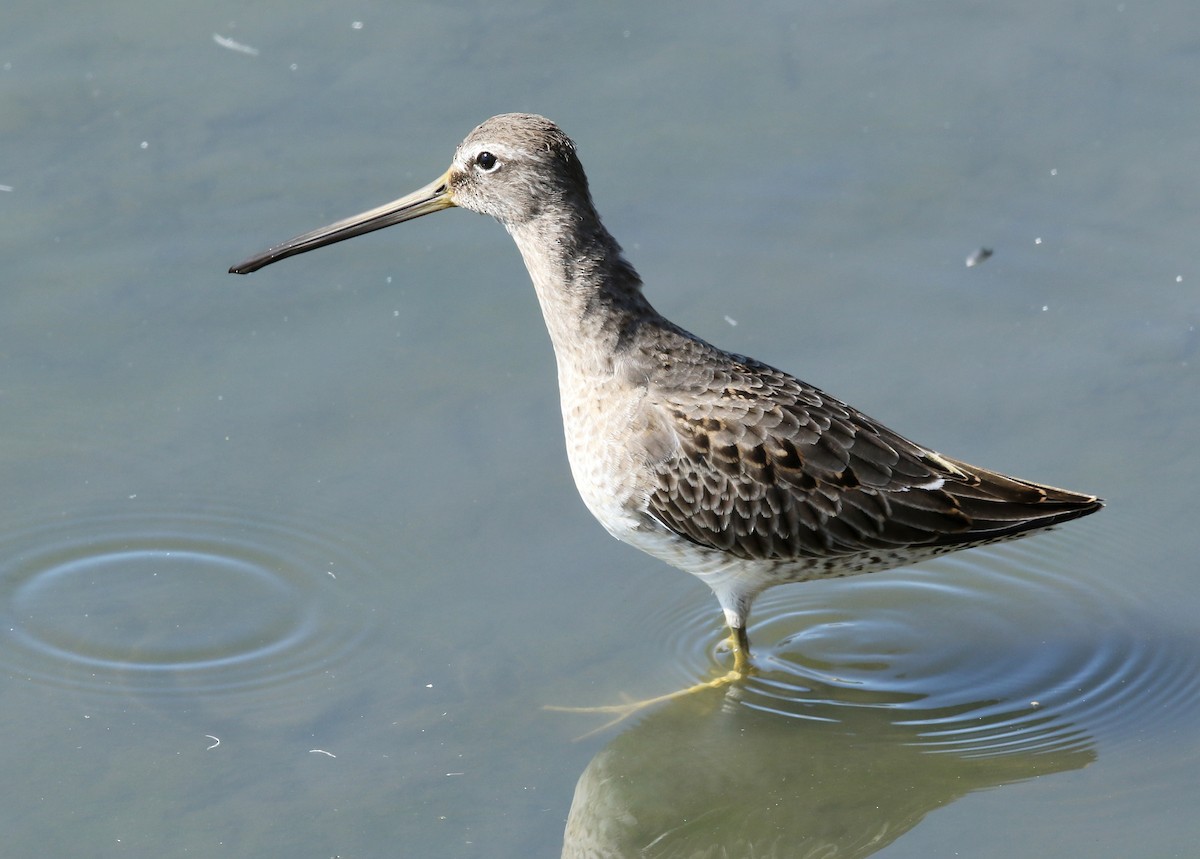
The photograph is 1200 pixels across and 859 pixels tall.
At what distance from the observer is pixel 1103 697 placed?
20.4 ft

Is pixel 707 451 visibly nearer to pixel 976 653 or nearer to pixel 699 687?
pixel 699 687

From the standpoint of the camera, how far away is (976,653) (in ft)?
21.2

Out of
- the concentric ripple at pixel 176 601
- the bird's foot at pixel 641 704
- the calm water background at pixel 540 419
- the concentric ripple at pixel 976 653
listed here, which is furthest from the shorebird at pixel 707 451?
the concentric ripple at pixel 176 601

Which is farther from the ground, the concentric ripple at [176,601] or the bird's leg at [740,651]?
the bird's leg at [740,651]

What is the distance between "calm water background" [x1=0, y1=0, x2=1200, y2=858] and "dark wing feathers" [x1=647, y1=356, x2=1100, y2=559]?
1.98 feet

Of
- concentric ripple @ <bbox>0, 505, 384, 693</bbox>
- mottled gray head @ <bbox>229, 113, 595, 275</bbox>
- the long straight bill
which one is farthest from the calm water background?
mottled gray head @ <bbox>229, 113, 595, 275</bbox>

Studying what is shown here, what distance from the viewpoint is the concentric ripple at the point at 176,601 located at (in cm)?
621

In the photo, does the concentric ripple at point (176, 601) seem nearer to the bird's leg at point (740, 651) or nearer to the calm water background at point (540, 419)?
the calm water background at point (540, 419)

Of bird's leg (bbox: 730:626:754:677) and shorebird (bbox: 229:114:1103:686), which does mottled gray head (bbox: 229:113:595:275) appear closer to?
shorebird (bbox: 229:114:1103:686)

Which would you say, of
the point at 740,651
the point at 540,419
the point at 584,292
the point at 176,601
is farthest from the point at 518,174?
the point at 176,601

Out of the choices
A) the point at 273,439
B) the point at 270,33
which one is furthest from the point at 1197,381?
the point at 270,33

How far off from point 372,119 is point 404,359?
1681 millimetres

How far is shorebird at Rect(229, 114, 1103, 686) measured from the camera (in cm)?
608

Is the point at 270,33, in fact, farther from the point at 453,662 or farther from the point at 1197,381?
the point at 1197,381
